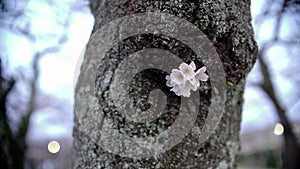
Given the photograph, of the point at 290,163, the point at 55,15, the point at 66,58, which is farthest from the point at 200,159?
the point at 290,163

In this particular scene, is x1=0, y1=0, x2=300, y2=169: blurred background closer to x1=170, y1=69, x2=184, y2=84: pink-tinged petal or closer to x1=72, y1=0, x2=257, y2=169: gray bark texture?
x1=72, y1=0, x2=257, y2=169: gray bark texture

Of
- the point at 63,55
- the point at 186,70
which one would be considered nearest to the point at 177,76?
the point at 186,70

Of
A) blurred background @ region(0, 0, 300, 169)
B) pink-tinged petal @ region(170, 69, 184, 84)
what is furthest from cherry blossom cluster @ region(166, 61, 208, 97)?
blurred background @ region(0, 0, 300, 169)

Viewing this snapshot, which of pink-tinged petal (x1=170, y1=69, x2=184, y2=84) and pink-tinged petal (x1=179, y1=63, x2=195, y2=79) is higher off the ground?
pink-tinged petal (x1=179, y1=63, x2=195, y2=79)

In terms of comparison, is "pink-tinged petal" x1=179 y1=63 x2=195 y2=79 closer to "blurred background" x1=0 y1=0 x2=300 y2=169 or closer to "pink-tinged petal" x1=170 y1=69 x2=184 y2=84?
"pink-tinged petal" x1=170 y1=69 x2=184 y2=84

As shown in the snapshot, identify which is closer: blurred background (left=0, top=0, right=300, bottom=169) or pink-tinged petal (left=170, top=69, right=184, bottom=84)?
pink-tinged petal (left=170, top=69, right=184, bottom=84)

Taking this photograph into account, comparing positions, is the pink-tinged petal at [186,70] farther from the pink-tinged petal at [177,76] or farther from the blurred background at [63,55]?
the blurred background at [63,55]
